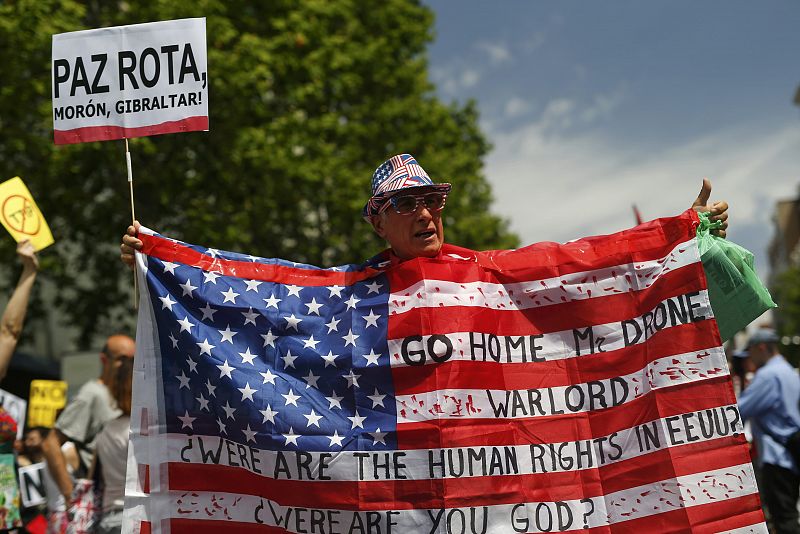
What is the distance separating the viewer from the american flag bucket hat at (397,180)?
12.1 feet

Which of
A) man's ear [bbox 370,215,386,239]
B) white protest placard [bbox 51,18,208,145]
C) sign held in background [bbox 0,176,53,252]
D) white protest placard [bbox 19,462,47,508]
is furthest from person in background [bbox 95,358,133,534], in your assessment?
white protest placard [bbox 19,462,47,508]

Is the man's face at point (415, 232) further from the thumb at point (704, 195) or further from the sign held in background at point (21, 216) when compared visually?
the sign held in background at point (21, 216)

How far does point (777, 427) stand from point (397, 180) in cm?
467

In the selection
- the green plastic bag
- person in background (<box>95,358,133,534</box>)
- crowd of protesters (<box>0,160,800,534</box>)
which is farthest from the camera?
person in background (<box>95,358,133,534</box>)

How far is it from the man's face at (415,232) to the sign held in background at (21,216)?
8.71ft

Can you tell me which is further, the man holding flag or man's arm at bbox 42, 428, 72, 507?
man's arm at bbox 42, 428, 72, 507

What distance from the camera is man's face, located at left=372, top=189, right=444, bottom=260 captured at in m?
3.69

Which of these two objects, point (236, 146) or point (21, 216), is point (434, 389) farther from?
point (236, 146)

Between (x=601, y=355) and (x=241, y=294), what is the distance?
4.82ft

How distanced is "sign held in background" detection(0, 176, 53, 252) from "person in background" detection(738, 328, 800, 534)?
17.0 ft

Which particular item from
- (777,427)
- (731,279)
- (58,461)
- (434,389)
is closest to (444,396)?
(434,389)

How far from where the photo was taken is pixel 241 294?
3770mm

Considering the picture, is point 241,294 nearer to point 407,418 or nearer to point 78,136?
point 407,418

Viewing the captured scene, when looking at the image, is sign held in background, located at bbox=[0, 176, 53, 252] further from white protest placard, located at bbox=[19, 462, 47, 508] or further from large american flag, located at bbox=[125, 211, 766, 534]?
white protest placard, located at bbox=[19, 462, 47, 508]
